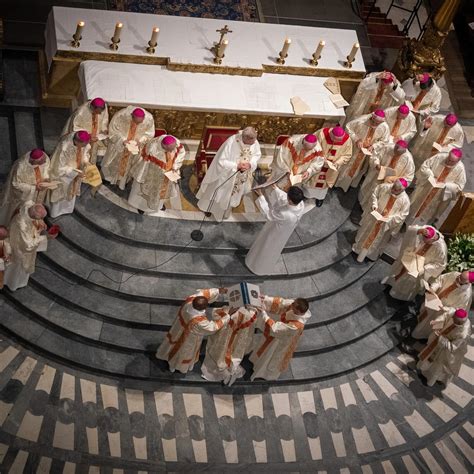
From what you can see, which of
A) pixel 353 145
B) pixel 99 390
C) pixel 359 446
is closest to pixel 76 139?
pixel 99 390

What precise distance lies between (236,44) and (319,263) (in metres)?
3.81

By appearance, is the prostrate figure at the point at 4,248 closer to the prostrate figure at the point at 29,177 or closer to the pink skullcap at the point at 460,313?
the prostrate figure at the point at 29,177

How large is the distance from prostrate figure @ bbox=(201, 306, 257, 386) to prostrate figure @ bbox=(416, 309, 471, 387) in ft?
8.71

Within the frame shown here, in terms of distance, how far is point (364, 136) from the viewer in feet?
55.2

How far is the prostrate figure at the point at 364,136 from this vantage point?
54.6 feet

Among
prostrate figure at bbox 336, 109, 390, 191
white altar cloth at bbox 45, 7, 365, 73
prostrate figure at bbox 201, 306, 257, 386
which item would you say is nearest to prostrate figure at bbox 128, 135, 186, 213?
white altar cloth at bbox 45, 7, 365, 73

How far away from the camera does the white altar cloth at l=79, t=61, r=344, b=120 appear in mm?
16141

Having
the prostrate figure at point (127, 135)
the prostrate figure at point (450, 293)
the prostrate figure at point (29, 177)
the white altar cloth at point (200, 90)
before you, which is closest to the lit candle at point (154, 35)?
the white altar cloth at point (200, 90)

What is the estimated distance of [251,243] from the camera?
16234 mm

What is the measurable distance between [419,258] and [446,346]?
4.64 ft

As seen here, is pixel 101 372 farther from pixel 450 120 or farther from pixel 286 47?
pixel 450 120

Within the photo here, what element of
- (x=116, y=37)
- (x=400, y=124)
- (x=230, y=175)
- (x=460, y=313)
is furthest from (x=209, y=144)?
(x=460, y=313)

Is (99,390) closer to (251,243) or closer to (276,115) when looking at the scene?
(251,243)

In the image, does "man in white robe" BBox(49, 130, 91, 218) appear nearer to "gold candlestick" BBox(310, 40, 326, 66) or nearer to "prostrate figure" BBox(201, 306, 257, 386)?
"prostrate figure" BBox(201, 306, 257, 386)
